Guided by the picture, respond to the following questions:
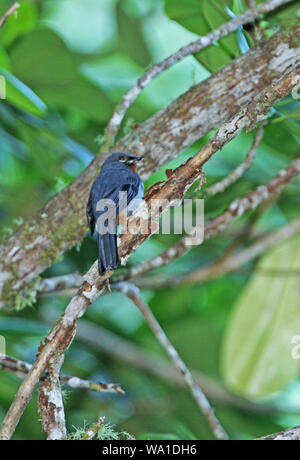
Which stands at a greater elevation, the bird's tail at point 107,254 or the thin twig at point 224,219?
the thin twig at point 224,219

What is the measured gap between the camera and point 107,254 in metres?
1.58

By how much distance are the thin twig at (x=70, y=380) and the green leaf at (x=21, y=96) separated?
1.08 m

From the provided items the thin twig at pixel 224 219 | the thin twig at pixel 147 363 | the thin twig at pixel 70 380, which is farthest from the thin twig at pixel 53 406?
the thin twig at pixel 147 363

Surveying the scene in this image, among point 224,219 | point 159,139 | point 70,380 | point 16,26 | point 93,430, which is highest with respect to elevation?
point 16,26

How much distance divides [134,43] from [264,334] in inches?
57.6

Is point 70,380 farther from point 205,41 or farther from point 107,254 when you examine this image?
point 205,41

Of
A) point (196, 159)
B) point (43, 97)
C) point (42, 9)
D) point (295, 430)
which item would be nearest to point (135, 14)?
point (42, 9)

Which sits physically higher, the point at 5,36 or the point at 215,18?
the point at 5,36

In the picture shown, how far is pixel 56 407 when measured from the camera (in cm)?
145

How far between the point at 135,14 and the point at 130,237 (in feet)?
4.90

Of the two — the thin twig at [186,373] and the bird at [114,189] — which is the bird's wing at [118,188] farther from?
the thin twig at [186,373]

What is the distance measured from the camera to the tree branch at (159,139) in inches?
80.4

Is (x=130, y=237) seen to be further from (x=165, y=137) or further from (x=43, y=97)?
(x=43, y=97)

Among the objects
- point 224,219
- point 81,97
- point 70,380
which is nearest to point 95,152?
point 81,97
